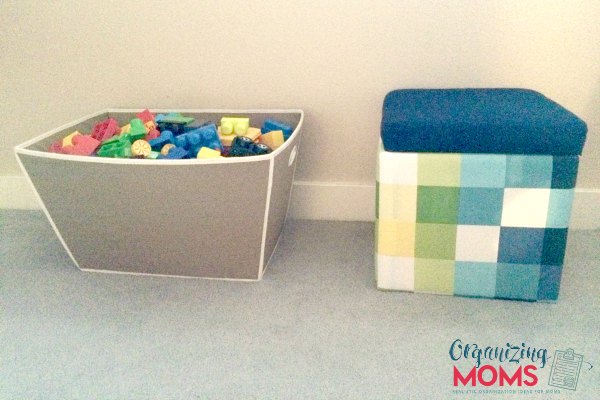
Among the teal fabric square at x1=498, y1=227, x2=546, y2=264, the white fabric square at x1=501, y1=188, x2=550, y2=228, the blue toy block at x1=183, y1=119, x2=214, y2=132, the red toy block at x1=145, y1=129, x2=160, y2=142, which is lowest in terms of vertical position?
the teal fabric square at x1=498, y1=227, x2=546, y2=264

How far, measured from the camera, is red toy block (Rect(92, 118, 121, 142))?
54.0 inches

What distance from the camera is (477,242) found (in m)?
1.07

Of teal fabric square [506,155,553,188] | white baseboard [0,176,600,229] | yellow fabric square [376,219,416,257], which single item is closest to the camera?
teal fabric square [506,155,553,188]

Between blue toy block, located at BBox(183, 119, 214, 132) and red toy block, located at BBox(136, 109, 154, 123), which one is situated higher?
red toy block, located at BBox(136, 109, 154, 123)

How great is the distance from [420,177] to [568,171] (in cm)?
31

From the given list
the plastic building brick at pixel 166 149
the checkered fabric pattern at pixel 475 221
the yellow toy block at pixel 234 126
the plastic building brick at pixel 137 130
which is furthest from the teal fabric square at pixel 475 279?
the plastic building brick at pixel 137 130

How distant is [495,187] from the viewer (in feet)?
3.33

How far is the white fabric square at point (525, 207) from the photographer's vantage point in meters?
1.01

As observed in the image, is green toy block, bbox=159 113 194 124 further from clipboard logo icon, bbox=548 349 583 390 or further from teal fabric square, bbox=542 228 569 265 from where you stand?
clipboard logo icon, bbox=548 349 583 390

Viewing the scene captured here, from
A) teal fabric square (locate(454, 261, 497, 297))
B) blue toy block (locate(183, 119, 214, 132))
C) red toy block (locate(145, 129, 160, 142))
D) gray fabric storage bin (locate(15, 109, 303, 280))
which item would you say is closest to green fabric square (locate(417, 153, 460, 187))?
teal fabric square (locate(454, 261, 497, 297))

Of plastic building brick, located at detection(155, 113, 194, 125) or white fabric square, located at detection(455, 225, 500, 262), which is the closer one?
white fabric square, located at detection(455, 225, 500, 262)

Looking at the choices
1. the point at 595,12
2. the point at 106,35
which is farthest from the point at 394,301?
the point at 106,35

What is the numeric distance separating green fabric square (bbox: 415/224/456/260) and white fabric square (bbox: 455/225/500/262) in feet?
0.05

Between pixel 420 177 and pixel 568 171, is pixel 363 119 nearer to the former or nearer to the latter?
pixel 420 177
